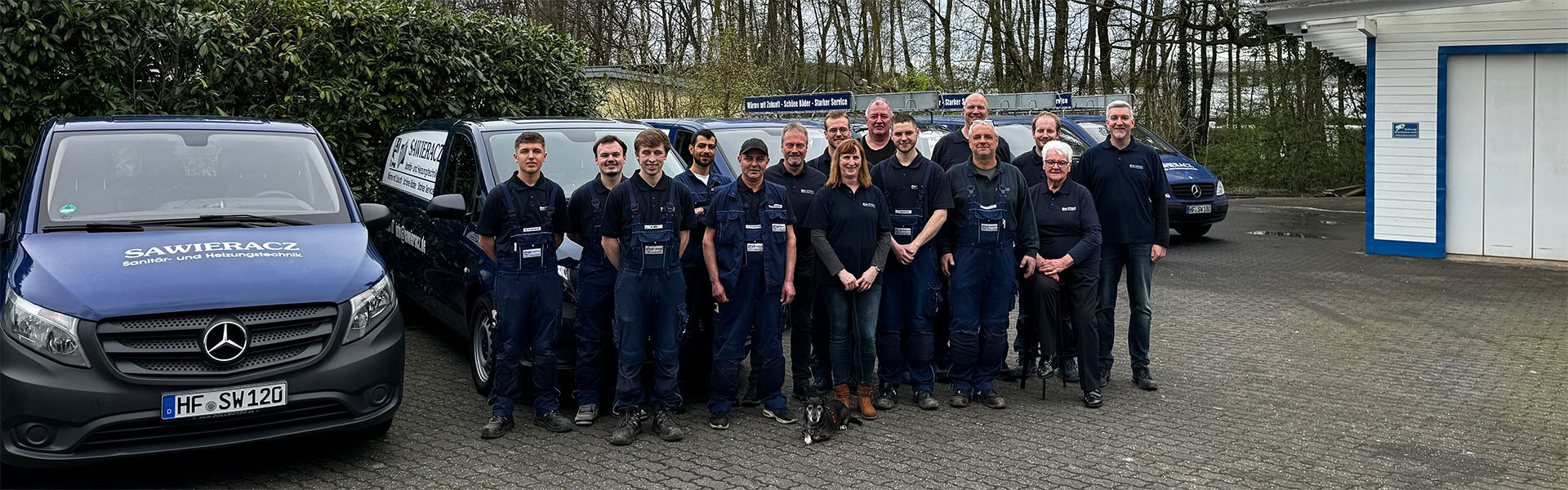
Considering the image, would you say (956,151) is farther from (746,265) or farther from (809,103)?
(809,103)

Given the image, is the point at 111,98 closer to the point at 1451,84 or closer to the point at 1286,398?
the point at 1286,398

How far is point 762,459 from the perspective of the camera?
18.3 feet

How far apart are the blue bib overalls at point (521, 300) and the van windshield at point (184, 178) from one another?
88cm

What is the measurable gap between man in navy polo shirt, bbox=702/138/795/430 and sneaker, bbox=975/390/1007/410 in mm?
1160

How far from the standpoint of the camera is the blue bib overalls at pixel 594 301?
6.00 meters

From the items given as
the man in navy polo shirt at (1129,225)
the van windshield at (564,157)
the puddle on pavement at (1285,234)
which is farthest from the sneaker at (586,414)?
the puddle on pavement at (1285,234)

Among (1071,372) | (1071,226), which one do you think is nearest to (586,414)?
(1071,226)

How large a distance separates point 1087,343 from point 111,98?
828cm

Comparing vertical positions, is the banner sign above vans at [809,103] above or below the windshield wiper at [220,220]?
above

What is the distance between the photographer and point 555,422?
6.08 metres

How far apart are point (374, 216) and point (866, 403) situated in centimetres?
278

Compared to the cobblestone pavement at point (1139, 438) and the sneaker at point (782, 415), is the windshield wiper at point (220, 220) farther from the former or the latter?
the sneaker at point (782, 415)

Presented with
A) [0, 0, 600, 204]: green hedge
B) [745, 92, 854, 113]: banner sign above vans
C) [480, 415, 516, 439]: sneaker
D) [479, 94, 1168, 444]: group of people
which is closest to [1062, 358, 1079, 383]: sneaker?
[479, 94, 1168, 444]: group of people

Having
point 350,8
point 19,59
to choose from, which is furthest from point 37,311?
point 350,8
